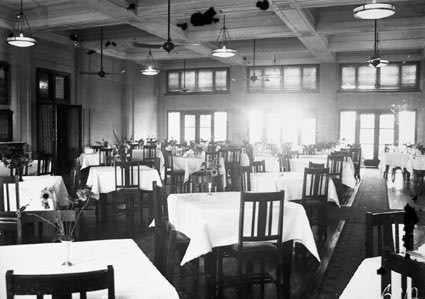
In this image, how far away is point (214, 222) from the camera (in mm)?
4039

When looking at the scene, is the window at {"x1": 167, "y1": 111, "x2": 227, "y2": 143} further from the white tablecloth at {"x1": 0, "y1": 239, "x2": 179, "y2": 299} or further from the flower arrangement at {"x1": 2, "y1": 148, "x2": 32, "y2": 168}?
the white tablecloth at {"x1": 0, "y1": 239, "x2": 179, "y2": 299}

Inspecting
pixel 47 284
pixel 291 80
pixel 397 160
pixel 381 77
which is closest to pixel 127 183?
pixel 47 284

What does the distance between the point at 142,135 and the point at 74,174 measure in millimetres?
12285

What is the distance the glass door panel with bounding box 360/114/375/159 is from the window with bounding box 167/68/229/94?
17.5 feet

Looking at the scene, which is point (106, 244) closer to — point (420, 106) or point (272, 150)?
point (272, 150)

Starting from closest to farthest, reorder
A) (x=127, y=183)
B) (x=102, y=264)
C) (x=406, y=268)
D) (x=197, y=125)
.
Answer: (x=406, y=268), (x=102, y=264), (x=127, y=183), (x=197, y=125)

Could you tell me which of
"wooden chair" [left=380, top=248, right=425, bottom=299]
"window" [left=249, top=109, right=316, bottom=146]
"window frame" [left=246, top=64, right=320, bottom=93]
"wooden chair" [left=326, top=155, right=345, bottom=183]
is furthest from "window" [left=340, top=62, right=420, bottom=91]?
"wooden chair" [left=380, top=248, right=425, bottom=299]

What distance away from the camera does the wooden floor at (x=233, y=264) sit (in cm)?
418

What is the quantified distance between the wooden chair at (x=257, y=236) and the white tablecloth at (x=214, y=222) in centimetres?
13

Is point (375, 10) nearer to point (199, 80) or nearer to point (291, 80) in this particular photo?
point (291, 80)

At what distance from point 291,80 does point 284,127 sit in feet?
5.89

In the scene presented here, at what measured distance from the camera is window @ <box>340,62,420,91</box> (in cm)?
1600

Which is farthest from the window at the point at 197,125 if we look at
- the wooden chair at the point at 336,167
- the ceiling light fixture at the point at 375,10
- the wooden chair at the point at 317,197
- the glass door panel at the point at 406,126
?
the wooden chair at the point at 317,197

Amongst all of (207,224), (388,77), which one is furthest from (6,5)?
(388,77)
